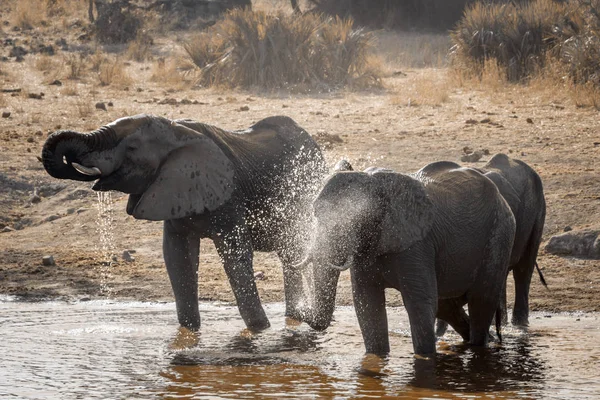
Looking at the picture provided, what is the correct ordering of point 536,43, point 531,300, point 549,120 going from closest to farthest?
point 531,300, point 549,120, point 536,43

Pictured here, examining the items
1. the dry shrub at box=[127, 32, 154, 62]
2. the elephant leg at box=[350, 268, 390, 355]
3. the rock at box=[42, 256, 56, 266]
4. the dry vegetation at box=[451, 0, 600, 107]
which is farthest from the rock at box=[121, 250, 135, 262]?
the dry shrub at box=[127, 32, 154, 62]

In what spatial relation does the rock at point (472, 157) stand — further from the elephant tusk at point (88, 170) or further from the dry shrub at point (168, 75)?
the dry shrub at point (168, 75)

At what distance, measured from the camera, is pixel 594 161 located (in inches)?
470

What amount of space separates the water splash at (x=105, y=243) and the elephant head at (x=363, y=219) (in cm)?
360

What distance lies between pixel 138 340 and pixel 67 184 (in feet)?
17.5

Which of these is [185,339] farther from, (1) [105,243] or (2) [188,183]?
(1) [105,243]

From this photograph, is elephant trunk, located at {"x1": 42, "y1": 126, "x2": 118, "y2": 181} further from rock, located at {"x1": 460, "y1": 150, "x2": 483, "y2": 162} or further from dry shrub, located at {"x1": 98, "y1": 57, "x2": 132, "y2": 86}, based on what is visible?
dry shrub, located at {"x1": 98, "y1": 57, "x2": 132, "y2": 86}

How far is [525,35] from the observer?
17.8m

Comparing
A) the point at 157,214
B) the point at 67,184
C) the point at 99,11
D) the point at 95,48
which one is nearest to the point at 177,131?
the point at 157,214

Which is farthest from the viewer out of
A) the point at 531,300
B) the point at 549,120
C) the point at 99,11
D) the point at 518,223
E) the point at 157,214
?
the point at 99,11

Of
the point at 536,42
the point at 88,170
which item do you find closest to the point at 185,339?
the point at 88,170

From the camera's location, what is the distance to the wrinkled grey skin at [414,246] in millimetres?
5816

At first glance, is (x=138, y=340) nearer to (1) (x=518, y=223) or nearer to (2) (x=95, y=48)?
(1) (x=518, y=223)

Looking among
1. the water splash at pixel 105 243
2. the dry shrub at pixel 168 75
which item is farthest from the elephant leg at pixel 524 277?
the dry shrub at pixel 168 75
